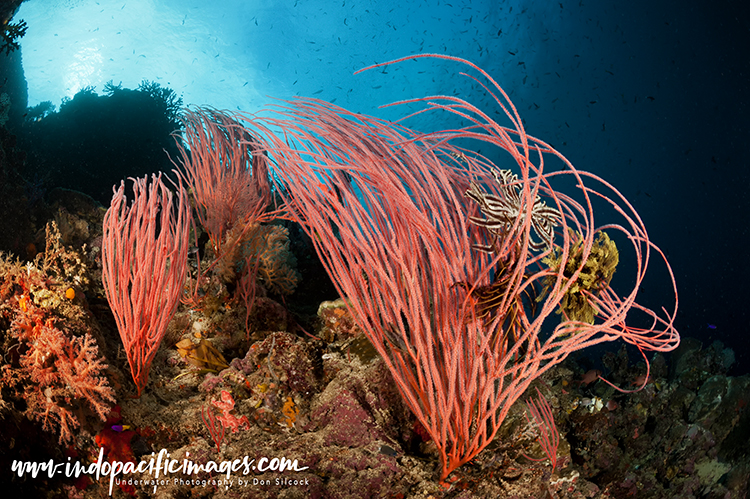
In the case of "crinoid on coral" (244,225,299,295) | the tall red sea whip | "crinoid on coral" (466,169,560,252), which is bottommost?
"crinoid on coral" (466,169,560,252)

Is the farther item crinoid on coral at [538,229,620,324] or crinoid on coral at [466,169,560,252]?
crinoid on coral at [538,229,620,324]

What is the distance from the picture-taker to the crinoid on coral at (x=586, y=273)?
1.73 m

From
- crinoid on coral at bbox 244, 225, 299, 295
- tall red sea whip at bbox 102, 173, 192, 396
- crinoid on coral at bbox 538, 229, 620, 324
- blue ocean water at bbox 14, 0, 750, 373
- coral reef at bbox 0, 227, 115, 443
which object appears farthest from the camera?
blue ocean water at bbox 14, 0, 750, 373

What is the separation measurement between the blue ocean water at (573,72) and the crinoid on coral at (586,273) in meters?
29.3

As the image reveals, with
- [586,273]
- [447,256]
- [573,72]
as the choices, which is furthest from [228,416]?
[573,72]

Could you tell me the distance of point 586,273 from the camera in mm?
1729

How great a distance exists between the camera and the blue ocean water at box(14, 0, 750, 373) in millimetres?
29969

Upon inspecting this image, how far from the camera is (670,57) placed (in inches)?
1300

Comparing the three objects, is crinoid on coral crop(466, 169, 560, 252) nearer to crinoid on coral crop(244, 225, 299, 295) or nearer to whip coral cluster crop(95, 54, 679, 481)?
whip coral cluster crop(95, 54, 679, 481)

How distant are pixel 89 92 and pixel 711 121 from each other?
4921 cm

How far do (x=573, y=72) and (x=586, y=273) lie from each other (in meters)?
49.8

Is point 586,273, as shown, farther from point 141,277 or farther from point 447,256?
point 141,277

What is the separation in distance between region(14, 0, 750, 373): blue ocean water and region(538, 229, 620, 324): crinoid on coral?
29.3 metres

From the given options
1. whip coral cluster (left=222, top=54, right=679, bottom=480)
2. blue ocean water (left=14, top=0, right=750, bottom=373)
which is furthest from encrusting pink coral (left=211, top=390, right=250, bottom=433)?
blue ocean water (left=14, top=0, right=750, bottom=373)
